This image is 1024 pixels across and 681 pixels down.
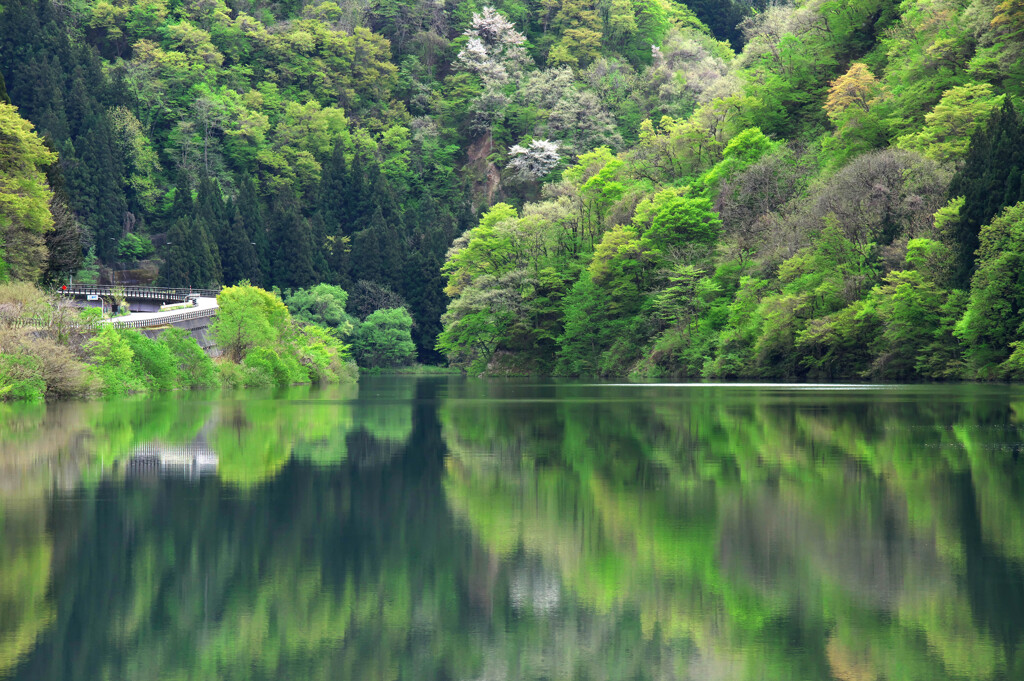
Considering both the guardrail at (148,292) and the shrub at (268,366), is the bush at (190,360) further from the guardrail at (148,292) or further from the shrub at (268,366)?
the guardrail at (148,292)

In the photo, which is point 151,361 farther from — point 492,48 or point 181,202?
point 492,48

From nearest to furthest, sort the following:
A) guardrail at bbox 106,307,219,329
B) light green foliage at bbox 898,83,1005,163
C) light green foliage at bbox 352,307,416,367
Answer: guardrail at bbox 106,307,219,329 → light green foliage at bbox 898,83,1005,163 → light green foliage at bbox 352,307,416,367

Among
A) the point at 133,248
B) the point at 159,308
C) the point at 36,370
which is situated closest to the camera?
the point at 36,370

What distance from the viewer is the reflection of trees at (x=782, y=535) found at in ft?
21.6

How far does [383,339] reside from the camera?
10231 cm

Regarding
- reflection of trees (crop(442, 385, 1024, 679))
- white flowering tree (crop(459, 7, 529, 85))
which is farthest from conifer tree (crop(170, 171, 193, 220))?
reflection of trees (crop(442, 385, 1024, 679))

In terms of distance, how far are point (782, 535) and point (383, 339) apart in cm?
9372

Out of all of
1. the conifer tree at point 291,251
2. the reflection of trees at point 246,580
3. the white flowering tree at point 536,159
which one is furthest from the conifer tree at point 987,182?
the conifer tree at point 291,251

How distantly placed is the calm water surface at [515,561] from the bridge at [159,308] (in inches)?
1268

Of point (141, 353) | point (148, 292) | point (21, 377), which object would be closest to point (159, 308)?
point (148, 292)

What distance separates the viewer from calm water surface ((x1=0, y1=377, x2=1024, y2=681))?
6.36 metres

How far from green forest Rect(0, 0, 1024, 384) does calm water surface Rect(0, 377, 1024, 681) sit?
31.4 m

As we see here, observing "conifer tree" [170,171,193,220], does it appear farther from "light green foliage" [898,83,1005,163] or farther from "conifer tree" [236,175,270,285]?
"light green foliage" [898,83,1005,163]

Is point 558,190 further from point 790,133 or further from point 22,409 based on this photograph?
point 22,409
